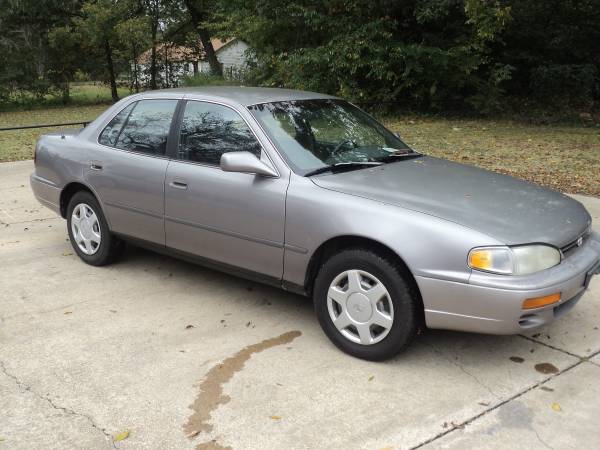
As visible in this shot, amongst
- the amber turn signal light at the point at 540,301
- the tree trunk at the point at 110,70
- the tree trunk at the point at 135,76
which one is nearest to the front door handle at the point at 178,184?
the amber turn signal light at the point at 540,301

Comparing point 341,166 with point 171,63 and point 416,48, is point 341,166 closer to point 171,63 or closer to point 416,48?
point 416,48

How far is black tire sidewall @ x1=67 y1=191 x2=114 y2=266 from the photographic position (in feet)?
17.6

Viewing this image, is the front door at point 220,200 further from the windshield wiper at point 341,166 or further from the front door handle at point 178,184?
the windshield wiper at point 341,166

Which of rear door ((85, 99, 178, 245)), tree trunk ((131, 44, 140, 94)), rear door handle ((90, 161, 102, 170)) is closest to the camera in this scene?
rear door ((85, 99, 178, 245))

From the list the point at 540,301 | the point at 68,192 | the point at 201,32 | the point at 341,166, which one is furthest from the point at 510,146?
the point at 201,32

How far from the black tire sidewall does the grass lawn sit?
590 centimetres

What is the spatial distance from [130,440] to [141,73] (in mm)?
32162

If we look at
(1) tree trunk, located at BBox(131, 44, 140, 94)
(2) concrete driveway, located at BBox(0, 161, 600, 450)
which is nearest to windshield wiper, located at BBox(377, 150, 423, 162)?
(2) concrete driveway, located at BBox(0, 161, 600, 450)

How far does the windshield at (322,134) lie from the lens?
429cm

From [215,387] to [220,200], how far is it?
136cm

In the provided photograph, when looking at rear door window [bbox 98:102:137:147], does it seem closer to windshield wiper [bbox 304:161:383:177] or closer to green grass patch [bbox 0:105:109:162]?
windshield wiper [bbox 304:161:383:177]

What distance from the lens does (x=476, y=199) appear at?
3891 millimetres

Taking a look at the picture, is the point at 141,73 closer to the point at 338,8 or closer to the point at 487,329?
the point at 338,8

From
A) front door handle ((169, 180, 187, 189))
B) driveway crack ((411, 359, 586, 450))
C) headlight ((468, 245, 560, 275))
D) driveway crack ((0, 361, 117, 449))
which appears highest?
front door handle ((169, 180, 187, 189))
